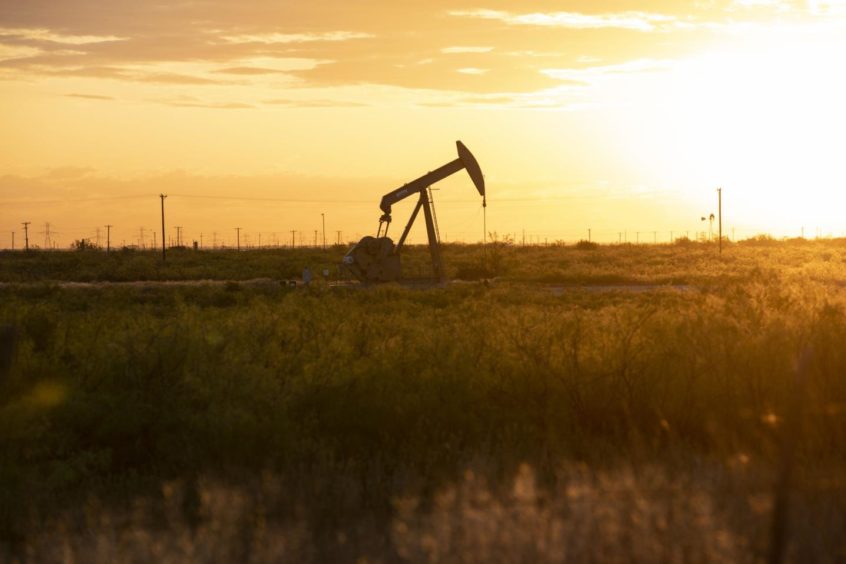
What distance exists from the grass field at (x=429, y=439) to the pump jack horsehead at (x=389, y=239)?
1423 inches

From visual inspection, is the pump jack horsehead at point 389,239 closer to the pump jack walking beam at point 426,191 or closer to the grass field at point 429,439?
the pump jack walking beam at point 426,191

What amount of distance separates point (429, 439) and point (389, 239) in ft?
146

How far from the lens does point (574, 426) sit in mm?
14156

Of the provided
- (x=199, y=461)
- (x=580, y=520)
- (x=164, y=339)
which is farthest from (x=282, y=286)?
(x=580, y=520)

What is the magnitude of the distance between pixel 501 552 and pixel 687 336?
7.44 m

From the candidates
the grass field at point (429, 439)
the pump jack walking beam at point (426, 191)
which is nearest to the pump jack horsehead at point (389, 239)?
the pump jack walking beam at point (426, 191)

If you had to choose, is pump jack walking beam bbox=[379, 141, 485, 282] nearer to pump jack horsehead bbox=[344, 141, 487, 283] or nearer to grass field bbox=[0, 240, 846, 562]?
pump jack horsehead bbox=[344, 141, 487, 283]

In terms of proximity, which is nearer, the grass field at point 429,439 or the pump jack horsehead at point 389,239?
the grass field at point 429,439

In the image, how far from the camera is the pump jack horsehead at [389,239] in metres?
56.0

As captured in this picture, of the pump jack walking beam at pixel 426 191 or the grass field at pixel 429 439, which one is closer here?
the grass field at pixel 429 439

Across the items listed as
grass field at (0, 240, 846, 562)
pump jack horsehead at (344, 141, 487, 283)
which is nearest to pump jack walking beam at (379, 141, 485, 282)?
pump jack horsehead at (344, 141, 487, 283)

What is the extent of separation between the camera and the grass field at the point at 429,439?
31.4 feet

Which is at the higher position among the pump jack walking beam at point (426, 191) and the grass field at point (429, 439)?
the pump jack walking beam at point (426, 191)

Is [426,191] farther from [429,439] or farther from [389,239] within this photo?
[429,439]
